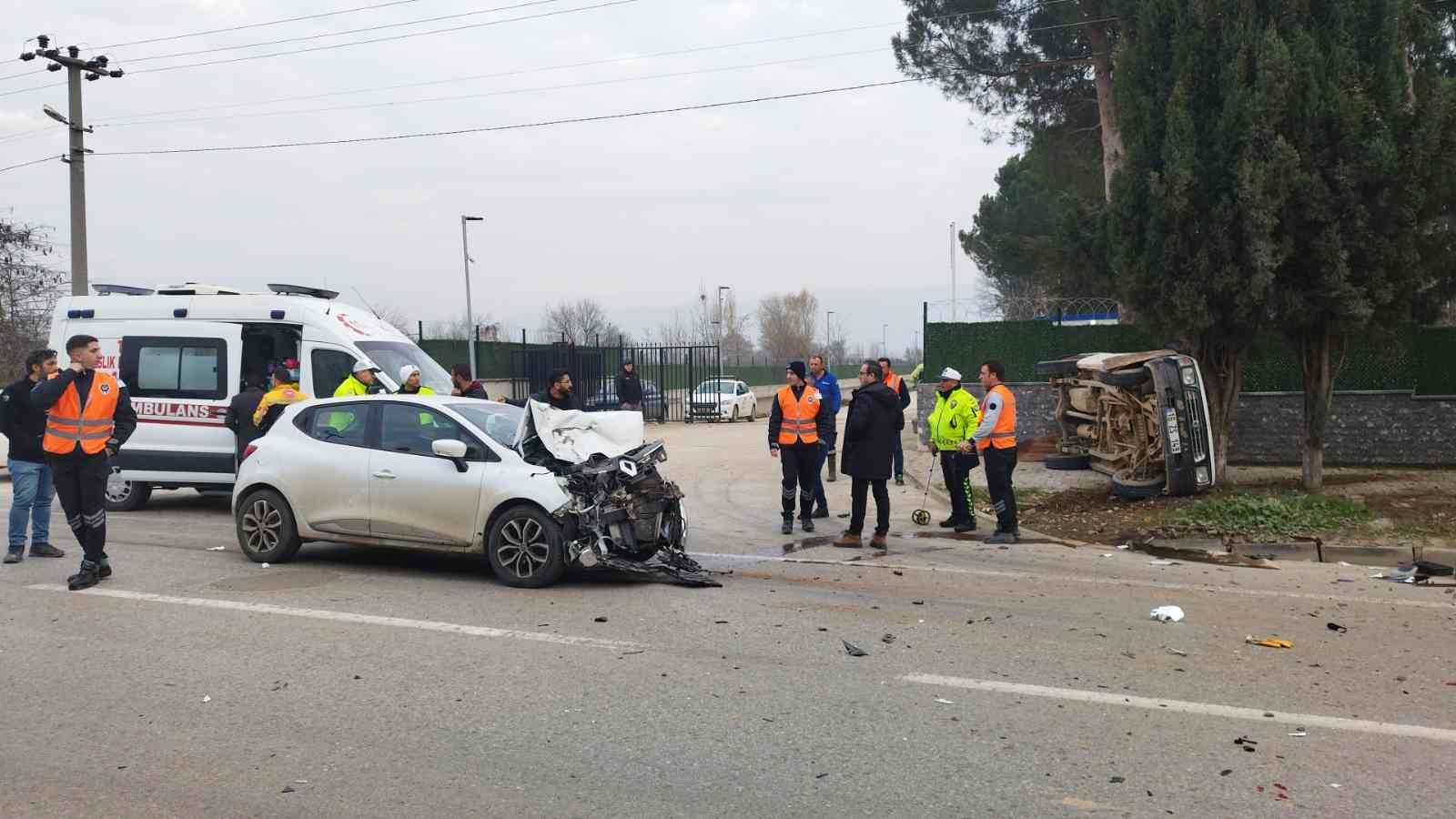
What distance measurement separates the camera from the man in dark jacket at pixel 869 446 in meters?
10.0

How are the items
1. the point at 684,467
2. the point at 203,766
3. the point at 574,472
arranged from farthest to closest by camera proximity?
the point at 684,467 < the point at 574,472 < the point at 203,766

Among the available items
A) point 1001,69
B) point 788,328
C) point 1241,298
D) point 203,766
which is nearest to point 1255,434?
point 1241,298

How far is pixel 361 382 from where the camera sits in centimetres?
1117

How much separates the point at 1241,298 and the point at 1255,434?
4.80 metres

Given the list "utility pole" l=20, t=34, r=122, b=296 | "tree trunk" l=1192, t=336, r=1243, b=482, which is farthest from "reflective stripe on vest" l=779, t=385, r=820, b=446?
"utility pole" l=20, t=34, r=122, b=296

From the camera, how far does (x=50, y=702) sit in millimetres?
5250

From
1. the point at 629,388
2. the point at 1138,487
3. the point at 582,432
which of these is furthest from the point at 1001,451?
the point at 629,388

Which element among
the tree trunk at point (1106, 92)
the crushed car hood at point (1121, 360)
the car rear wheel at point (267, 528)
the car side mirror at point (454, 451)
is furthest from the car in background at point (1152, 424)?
the car rear wheel at point (267, 528)

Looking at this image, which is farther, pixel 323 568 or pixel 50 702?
pixel 323 568

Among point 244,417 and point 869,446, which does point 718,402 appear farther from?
point 869,446

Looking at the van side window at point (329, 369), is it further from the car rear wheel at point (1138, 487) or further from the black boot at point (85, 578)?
the car rear wheel at point (1138, 487)

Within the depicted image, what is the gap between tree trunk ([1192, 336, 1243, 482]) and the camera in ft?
42.4

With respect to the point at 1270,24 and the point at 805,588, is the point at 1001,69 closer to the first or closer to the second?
the point at 1270,24

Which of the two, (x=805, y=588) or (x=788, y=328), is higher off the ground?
(x=788, y=328)
